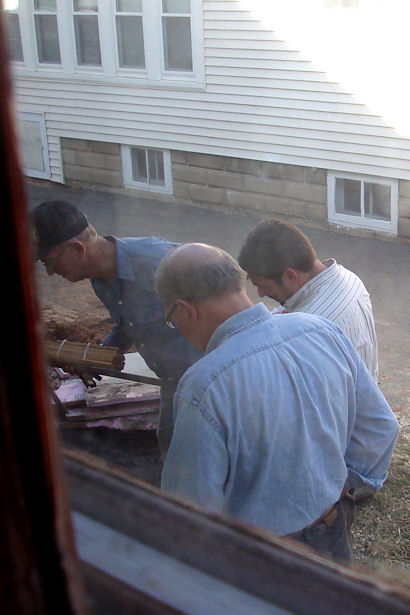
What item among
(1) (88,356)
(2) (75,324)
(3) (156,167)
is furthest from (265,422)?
(3) (156,167)

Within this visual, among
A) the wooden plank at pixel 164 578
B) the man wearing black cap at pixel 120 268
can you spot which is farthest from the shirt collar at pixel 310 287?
the wooden plank at pixel 164 578

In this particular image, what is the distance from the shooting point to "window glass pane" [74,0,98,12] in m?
11.6

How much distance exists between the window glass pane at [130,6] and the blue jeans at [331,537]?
32.7 ft

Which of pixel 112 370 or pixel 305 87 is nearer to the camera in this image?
pixel 112 370

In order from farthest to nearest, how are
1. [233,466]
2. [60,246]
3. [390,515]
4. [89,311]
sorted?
[89,311], [390,515], [60,246], [233,466]

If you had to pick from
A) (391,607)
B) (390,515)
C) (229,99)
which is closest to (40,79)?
(229,99)

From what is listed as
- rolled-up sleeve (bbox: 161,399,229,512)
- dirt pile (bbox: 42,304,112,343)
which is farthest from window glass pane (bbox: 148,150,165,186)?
rolled-up sleeve (bbox: 161,399,229,512)

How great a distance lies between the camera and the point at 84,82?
1206 cm

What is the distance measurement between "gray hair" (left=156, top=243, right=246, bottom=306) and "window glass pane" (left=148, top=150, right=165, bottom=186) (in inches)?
369

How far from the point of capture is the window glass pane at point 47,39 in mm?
12562

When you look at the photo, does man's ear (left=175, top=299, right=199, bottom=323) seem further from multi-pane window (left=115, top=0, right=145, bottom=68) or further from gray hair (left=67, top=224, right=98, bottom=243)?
multi-pane window (left=115, top=0, right=145, bottom=68)

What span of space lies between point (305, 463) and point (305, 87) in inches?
312

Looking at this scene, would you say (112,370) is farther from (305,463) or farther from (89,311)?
(89,311)

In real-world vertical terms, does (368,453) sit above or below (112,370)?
above
